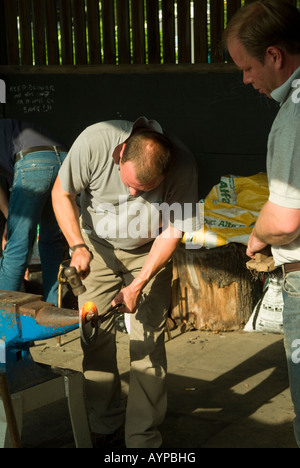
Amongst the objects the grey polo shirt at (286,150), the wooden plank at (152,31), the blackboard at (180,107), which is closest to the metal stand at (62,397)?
the grey polo shirt at (286,150)

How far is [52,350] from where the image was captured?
207 inches

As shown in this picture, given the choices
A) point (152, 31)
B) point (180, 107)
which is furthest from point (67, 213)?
point (152, 31)

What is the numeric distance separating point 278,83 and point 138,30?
14.0ft

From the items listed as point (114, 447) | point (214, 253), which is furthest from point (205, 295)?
point (114, 447)

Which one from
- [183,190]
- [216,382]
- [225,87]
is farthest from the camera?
[225,87]

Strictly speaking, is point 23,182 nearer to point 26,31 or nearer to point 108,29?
point 108,29

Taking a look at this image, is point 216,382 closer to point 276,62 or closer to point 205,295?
point 205,295

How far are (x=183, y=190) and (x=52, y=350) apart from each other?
7.51 feet

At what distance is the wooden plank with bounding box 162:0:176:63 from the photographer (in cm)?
633

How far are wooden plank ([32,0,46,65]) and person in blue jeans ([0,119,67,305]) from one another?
2.10 m

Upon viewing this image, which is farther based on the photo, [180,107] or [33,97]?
[33,97]

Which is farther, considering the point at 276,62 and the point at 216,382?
the point at 216,382

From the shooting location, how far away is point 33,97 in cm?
718

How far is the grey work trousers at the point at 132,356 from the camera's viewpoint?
3541 millimetres
